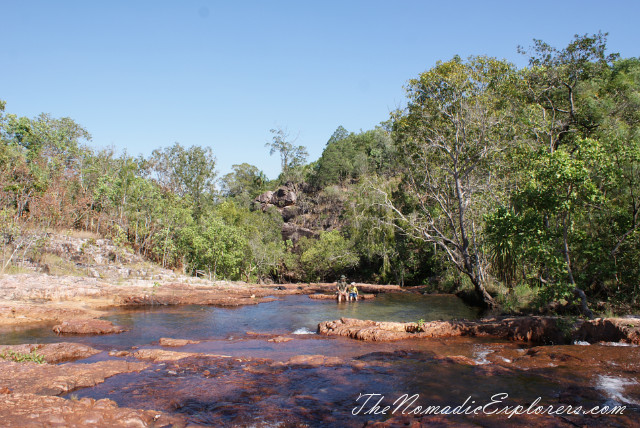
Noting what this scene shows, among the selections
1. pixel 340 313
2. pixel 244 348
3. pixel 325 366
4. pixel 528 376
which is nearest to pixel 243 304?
pixel 340 313

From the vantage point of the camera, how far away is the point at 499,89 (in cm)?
1880

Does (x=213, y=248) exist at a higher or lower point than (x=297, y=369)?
higher

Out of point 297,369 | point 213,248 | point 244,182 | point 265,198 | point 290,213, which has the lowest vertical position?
point 297,369

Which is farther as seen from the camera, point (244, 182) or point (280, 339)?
point (244, 182)

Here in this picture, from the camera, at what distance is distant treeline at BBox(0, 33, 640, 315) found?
37.5 feet

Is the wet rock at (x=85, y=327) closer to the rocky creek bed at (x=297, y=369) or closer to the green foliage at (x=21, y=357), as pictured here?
the rocky creek bed at (x=297, y=369)

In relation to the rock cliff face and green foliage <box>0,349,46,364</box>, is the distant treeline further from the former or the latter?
green foliage <box>0,349,46,364</box>

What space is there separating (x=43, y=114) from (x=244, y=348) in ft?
161

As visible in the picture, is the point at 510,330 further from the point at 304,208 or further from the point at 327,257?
the point at 304,208

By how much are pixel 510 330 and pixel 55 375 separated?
39.6 feet

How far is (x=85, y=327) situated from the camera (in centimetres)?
1364

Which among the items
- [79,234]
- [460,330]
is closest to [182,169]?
[79,234]

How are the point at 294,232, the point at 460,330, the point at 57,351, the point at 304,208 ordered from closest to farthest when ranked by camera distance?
the point at 57,351
the point at 460,330
the point at 294,232
the point at 304,208

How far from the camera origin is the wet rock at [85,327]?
43.9 ft
